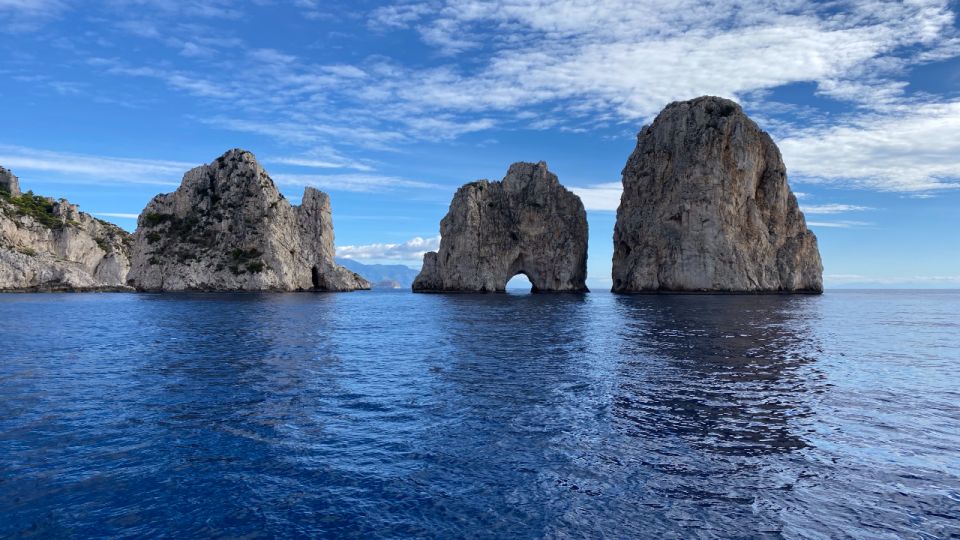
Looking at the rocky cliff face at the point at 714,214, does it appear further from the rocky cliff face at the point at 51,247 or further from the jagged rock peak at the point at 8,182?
the jagged rock peak at the point at 8,182

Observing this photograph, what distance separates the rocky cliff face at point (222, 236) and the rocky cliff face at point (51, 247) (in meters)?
20.8

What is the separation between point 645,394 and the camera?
2295 centimetres

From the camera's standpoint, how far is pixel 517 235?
165500 millimetres

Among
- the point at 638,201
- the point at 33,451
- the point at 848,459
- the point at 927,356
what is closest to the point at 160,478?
the point at 33,451

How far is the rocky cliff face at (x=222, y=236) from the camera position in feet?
509

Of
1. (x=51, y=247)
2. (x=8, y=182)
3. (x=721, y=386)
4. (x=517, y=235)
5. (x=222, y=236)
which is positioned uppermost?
(x=8, y=182)

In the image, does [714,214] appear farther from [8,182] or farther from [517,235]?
[8,182]

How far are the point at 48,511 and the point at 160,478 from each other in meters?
2.33

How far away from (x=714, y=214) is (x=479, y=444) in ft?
435

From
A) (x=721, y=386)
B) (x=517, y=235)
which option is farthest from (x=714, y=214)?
(x=721, y=386)

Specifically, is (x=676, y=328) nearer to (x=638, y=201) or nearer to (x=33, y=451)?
(x=33, y=451)

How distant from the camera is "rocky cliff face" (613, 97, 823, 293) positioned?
436 ft

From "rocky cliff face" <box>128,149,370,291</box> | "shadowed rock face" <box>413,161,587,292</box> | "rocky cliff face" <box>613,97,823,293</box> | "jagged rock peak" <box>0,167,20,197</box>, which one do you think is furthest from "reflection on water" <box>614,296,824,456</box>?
"jagged rock peak" <box>0,167,20,197</box>

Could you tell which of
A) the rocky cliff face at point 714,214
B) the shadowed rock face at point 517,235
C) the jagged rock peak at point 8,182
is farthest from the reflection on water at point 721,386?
the jagged rock peak at point 8,182
